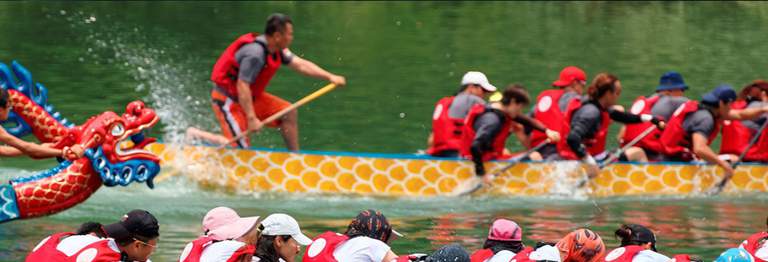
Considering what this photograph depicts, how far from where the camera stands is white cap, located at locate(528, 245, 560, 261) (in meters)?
7.66

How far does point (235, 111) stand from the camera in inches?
520

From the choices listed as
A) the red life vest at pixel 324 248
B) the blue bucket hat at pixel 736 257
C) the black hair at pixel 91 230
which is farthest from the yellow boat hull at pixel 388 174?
the blue bucket hat at pixel 736 257

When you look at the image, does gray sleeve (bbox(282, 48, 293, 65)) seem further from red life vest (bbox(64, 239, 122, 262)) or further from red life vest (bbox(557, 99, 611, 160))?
red life vest (bbox(64, 239, 122, 262))

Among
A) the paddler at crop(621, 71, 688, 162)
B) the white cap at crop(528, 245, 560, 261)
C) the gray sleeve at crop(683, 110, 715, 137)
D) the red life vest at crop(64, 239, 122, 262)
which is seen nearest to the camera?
the red life vest at crop(64, 239, 122, 262)

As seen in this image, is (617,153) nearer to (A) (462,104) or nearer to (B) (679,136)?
(B) (679,136)

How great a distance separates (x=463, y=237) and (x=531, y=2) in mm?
22074

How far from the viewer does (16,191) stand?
36.5 ft

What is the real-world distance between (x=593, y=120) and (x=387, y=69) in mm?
9661

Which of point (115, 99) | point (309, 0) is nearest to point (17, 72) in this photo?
point (115, 99)

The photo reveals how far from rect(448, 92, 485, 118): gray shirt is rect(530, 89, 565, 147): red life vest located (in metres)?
0.75

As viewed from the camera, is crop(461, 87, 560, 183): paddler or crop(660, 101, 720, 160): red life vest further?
crop(660, 101, 720, 160): red life vest

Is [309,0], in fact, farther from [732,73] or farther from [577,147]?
[577,147]

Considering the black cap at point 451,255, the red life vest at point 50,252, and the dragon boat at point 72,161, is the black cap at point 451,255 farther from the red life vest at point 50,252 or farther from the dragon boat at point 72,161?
the dragon boat at point 72,161

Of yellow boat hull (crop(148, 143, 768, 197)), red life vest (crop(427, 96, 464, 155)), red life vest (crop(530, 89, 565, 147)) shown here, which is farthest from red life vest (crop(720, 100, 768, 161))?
red life vest (crop(427, 96, 464, 155))
